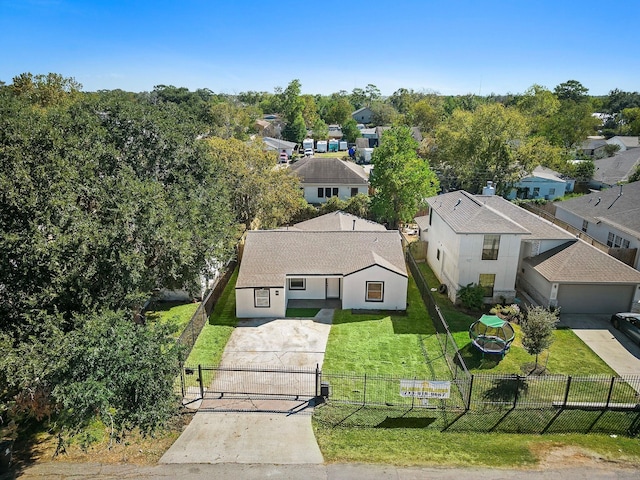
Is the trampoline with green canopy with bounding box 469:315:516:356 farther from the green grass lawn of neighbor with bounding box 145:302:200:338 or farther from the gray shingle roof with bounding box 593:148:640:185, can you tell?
the gray shingle roof with bounding box 593:148:640:185

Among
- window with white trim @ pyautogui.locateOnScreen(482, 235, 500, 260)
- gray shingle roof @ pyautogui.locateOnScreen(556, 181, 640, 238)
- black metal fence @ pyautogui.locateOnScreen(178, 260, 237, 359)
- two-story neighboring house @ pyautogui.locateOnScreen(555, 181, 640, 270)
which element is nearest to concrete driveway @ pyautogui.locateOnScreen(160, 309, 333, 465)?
black metal fence @ pyautogui.locateOnScreen(178, 260, 237, 359)

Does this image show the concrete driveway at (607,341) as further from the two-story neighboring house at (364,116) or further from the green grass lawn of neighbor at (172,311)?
the two-story neighboring house at (364,116)

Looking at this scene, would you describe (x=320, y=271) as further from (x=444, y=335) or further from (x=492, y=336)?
(x=492, y=336)

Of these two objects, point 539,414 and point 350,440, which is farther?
point 539,414

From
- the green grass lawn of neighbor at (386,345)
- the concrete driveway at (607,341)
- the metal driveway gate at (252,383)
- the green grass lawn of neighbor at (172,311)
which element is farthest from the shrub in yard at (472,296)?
the green grass lawn of neighbor at (172,311)

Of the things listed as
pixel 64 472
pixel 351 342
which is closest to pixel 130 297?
pixel 64 472

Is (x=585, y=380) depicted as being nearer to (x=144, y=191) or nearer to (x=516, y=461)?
(x=516, y=461)
